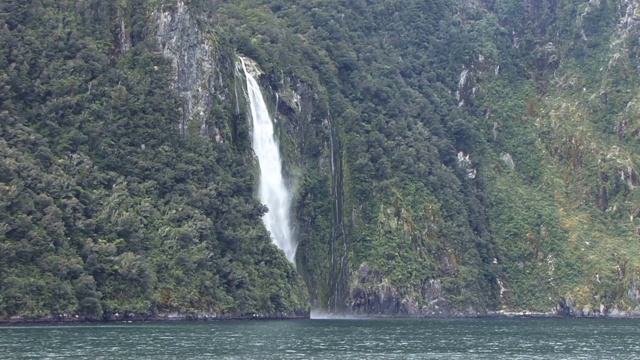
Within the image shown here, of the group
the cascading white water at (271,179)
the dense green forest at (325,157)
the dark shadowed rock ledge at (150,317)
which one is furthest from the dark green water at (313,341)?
the cascading white water at (271,179)

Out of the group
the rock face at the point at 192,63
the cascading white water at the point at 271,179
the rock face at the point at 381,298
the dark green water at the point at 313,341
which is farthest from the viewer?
the cascading white water at the point at 271,179

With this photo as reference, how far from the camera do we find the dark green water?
7744 cm

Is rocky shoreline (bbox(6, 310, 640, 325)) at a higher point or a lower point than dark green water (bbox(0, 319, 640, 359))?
higher

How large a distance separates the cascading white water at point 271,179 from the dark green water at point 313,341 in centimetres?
2280

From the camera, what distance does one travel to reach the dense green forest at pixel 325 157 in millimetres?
116125

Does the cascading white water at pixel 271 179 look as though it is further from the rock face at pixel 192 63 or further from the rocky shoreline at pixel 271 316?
the rocky shoreline at pixel 271 316

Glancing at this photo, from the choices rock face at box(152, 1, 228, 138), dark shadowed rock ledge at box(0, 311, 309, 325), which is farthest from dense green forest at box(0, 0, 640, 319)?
dark shadowed rock ledge at box(0, 311, 309, 325)

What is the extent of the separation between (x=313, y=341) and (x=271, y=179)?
53.8 m

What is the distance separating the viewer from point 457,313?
14538 centimetres

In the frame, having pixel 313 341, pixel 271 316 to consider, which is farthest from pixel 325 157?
pixel 313 341

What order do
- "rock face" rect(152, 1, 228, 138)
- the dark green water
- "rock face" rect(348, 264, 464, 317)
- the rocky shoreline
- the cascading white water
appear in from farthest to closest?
the cascading white water
"rock face" rect(348, 264, 464, 317)
"rock face" rect(152, 1, 228, 138)
the rocky shoreline
the dark green water

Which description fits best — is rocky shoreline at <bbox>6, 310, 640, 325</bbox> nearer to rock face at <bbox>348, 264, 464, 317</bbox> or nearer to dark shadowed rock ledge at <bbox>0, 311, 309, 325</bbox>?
dark shadowed rock ledge at <bbox>0, 311, 309, 325</bbox>

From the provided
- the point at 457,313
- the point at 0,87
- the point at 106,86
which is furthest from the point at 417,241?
the point at 0,87

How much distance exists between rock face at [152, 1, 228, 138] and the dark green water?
1137 inches
